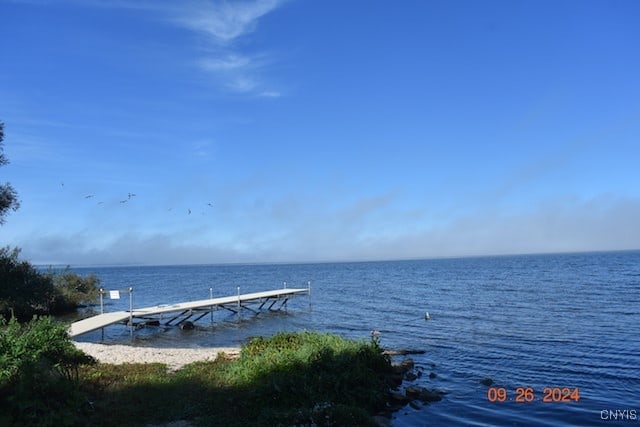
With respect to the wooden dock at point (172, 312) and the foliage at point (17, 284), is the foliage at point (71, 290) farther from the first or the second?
the foliage at point (17, 284)

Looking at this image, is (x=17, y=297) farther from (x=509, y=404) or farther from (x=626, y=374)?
(x=626, y=374)

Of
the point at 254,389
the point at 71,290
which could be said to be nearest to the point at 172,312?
the point at 71,290

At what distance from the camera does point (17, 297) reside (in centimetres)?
2545

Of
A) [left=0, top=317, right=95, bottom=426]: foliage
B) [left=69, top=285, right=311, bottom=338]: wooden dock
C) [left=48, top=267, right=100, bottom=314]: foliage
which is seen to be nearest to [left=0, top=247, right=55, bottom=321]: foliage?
[left=69, top=285, right=311, bottom=338]: wooden dock

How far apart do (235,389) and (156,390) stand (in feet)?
6.34

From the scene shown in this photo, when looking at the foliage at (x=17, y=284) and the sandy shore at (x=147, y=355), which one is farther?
the foliage at (x=17, y=284)

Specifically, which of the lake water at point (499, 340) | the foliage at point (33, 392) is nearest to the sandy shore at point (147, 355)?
the foliage at point (33, 392)

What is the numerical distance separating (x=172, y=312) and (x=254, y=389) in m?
24.7

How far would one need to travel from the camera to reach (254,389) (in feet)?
37.4

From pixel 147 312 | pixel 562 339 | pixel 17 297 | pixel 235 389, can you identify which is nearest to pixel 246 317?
pixel 147 312

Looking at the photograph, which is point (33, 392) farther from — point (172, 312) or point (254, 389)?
point (172, 312)

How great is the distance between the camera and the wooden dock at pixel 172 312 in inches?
1021

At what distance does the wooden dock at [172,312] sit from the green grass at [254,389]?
32.7 feet

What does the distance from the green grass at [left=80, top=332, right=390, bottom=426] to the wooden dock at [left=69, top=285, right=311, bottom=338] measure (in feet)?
32.7
